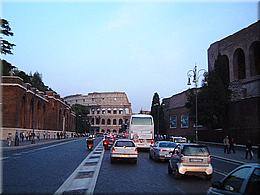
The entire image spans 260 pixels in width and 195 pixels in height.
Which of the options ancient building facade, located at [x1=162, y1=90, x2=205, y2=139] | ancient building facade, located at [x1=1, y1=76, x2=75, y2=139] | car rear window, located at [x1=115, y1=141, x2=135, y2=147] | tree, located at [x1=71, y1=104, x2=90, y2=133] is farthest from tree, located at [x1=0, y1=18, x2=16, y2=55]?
tree, located at [x1=71, y1=104, x2=90, y2=133]

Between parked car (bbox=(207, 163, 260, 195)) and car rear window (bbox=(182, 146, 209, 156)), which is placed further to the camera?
car rear window (bbox=(182, 146, 209, 156))

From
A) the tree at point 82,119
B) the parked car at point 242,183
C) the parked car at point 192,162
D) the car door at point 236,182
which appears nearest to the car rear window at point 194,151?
the parked car at point 192,162

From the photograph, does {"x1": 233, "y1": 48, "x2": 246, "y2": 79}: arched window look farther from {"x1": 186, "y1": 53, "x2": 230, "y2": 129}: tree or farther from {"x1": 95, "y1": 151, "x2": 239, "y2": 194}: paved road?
{"x1": 95, "y1": 151, "x2": 239, "y2": 194}: paved road

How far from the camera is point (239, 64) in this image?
6456 cm

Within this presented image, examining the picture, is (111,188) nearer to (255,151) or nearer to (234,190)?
(234,190)

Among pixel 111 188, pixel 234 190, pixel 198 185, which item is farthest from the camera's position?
pixel 198 185

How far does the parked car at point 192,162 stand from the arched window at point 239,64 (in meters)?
47.8

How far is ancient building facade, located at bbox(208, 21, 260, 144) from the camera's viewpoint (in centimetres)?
4584

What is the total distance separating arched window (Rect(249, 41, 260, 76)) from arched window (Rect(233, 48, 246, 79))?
407 cm

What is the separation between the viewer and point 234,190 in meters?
7.36

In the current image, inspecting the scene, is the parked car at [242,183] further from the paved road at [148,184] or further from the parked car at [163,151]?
the parked car at [163,151]

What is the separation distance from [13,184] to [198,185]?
22.8ft

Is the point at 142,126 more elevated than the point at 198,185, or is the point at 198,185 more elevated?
the point at 142,126


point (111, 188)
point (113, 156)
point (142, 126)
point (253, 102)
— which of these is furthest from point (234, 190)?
point (253, 102)
